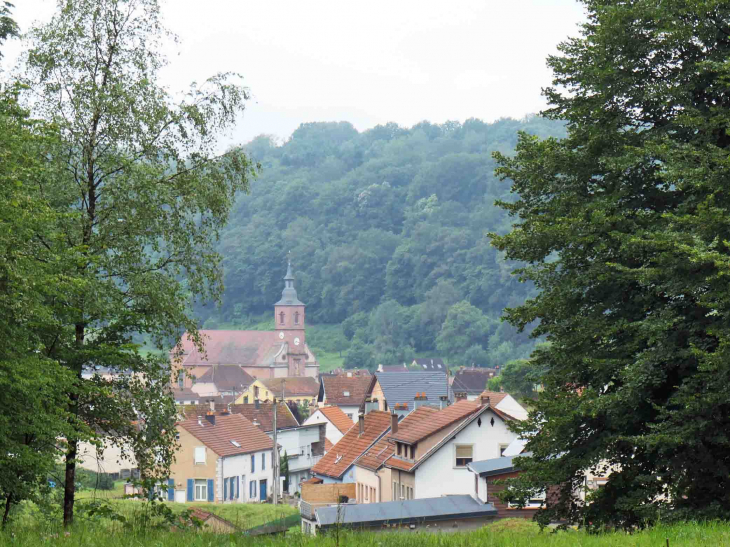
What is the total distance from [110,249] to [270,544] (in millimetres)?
11052

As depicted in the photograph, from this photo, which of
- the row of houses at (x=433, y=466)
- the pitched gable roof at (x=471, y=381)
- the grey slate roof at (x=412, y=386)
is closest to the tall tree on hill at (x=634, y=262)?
the row of houses at (x=433, y=466)

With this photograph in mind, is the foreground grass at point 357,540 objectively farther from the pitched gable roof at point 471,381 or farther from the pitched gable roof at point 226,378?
the pitched gable roof at point 226,378

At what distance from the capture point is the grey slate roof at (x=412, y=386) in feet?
228

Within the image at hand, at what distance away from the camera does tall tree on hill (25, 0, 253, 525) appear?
16.6 metres

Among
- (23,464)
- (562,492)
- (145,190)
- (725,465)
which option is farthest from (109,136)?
(725,465)

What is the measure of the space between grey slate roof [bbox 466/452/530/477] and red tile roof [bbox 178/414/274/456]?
24.8 meters

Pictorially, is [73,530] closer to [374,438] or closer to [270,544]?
[270,544]

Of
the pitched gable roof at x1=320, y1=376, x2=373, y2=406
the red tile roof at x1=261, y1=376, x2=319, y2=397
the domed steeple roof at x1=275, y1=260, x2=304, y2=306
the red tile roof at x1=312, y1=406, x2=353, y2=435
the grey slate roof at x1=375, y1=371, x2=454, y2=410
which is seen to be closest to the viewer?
the grey slate roof at x1=375, y1=371, x2=454, y2=410

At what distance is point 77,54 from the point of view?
18766 mm

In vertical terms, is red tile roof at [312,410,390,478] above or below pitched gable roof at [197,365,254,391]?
below

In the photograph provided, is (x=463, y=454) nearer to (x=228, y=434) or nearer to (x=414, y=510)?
(x=414, y=510)

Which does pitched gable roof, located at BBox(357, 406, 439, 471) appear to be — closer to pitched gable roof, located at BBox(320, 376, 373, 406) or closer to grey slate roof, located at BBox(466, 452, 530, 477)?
grey slate roof, located at BBox(466, 452, 530, 477)

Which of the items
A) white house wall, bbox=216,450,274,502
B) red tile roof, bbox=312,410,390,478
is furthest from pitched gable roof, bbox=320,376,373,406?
red tile roof, bbox=312,410,390,478

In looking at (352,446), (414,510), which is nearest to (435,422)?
(352,446)
